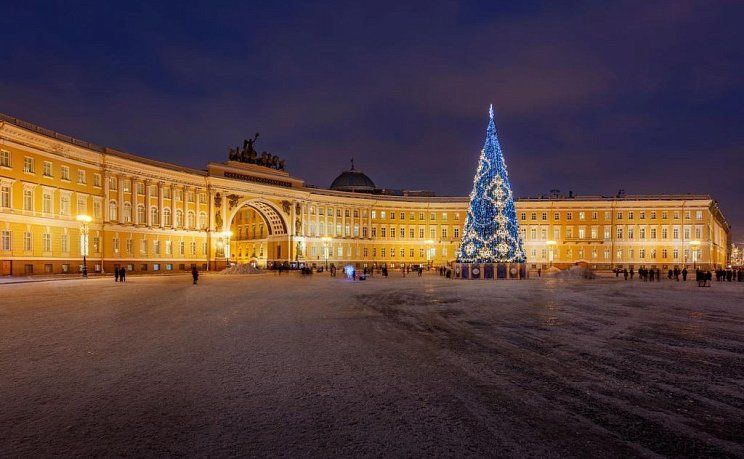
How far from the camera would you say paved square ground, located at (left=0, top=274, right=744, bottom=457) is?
5.43 meters

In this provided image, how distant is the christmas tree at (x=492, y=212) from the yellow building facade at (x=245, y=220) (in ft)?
101

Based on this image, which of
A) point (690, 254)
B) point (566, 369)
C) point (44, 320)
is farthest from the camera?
point (690, 254)

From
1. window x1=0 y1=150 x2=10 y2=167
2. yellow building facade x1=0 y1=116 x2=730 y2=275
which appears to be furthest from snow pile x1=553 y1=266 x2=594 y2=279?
window x1=0 y1=150 x2=10 y2=167

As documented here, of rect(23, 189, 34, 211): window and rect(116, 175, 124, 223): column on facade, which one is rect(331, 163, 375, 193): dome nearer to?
rect(116, 175, 124, 223): column on facade

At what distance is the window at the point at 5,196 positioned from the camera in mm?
38812

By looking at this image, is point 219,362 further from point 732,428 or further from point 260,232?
point 260,232

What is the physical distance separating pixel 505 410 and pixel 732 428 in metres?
2.74

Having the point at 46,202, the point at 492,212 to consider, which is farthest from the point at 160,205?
the point at 492,212

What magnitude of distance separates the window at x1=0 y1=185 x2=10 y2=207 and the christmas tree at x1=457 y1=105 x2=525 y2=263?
133 feet

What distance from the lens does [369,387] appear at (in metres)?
7.49

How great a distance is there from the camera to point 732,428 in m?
5.86

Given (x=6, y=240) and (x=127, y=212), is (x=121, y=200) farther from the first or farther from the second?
(x=6, y=240)

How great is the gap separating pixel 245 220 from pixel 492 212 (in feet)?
192

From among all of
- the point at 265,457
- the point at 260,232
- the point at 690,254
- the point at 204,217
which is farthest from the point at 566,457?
the point at 690,254
